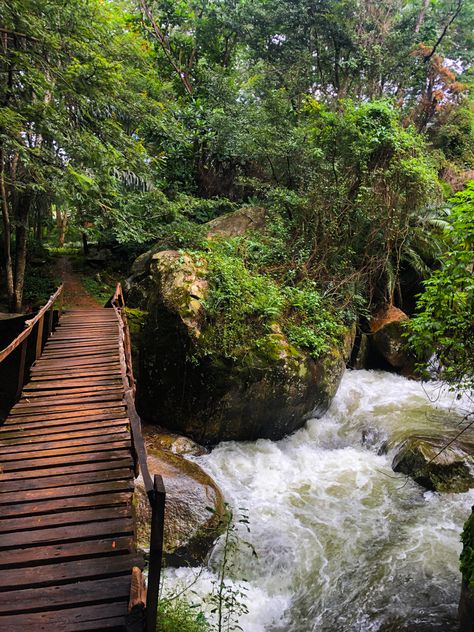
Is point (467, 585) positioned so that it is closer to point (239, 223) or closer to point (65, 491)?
point (65, 491)

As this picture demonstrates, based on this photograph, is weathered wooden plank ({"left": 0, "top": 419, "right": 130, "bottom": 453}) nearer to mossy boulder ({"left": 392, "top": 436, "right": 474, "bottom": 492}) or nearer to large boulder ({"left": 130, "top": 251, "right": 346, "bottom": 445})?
large boulder ({"left": 130, "top": 251, "right": 346, "bottom": 445})

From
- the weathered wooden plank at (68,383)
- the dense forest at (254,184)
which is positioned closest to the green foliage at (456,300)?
the dense forest at (254,184)

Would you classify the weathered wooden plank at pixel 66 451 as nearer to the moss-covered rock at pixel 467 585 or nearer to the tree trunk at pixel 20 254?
the moss-covered rock at pixel 467 585

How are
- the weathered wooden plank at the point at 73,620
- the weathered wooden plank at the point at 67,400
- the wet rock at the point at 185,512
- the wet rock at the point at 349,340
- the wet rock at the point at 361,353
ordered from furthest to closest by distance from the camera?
the wet rock at the point at 361,353 < the wet rock at the point at 349,340 < the weathered wooden plank at the point at 67,400 < the wet rock at the point at 185,512 < the weathered wooden plank at the point at 73,620

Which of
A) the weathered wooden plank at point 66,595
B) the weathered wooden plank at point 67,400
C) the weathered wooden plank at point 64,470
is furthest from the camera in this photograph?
the weathered wooden plank at point 67,400

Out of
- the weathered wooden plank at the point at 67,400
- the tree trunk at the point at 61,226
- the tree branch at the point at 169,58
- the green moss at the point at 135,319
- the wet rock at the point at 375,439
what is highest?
the tree branch at the point at 169,58

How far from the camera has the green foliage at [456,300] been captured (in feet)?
13.8

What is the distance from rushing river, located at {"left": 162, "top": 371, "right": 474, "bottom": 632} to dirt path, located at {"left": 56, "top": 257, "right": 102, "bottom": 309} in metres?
10.2

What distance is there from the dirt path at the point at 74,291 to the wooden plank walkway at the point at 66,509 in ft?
32.2

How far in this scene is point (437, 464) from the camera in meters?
6.94

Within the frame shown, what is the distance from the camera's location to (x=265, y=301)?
8.94 meters

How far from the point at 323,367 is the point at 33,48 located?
8479 mm

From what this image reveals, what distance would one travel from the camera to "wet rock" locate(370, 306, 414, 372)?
1157cm

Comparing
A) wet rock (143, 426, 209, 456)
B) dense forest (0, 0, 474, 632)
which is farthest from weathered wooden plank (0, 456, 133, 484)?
wet rock (143, 426, 209, 456)
